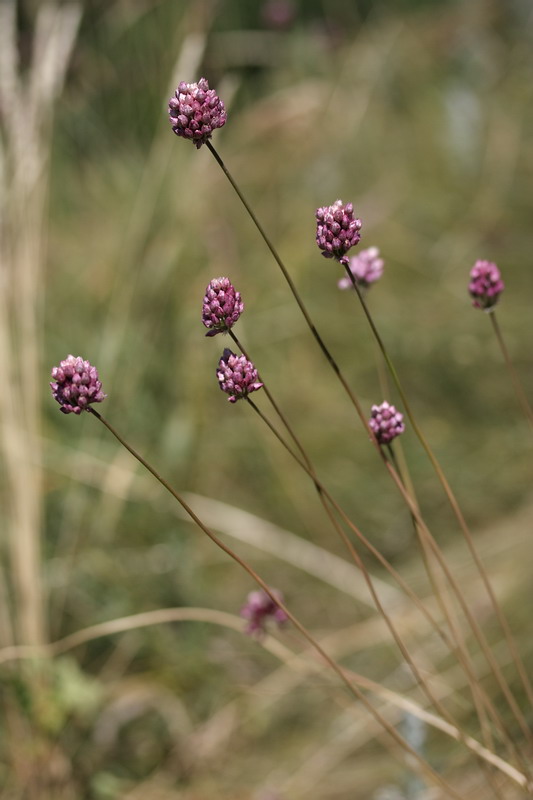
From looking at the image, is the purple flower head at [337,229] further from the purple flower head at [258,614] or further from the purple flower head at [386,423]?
the purple flower head at [258,614]

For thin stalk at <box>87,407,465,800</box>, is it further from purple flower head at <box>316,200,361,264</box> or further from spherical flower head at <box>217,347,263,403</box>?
purple flower head at <box>316,200,361,264</box>

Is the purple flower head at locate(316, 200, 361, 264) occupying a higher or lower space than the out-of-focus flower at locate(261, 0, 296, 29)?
lower

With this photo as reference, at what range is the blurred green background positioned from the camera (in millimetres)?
1376

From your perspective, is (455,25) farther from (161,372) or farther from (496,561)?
(496,561)

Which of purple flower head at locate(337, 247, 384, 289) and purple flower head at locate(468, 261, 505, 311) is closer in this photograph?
purple flower head at locate(468, 261, 505, 311)

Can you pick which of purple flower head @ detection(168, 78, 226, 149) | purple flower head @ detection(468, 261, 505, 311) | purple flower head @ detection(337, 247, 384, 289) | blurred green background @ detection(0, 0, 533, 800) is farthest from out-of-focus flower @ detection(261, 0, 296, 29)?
purple flower head @ detection(168, 78, 226, 149)

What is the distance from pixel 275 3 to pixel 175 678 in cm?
260

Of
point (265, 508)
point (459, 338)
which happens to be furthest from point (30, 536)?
point (459, 338)

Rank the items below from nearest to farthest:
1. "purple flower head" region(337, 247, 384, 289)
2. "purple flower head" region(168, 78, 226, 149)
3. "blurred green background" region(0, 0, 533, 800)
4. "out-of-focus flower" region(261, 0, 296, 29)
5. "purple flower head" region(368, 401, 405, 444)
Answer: "purple flower head" region(168, 78, 226, 149) → "purple flower head" region(368, 401, 405, 444) → "purple flower head" region(337, 247, 384, 289) → "blurred green background" region(0, 0, 533, 800) → "out-of-focus flower" region(261, 0, 296, 29)

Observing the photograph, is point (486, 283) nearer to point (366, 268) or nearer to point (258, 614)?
point (366, 268)

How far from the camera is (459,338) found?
197 cm

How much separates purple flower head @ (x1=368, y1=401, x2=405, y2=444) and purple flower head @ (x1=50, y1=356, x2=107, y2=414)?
0.24 metres

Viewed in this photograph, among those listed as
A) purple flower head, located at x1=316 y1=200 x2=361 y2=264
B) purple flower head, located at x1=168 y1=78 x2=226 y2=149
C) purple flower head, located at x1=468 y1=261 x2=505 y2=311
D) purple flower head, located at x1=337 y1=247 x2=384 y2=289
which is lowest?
purple flower head, located at x1=468 y1=261 x2=505 y2=311

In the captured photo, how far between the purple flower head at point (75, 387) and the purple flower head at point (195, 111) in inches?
7.4
